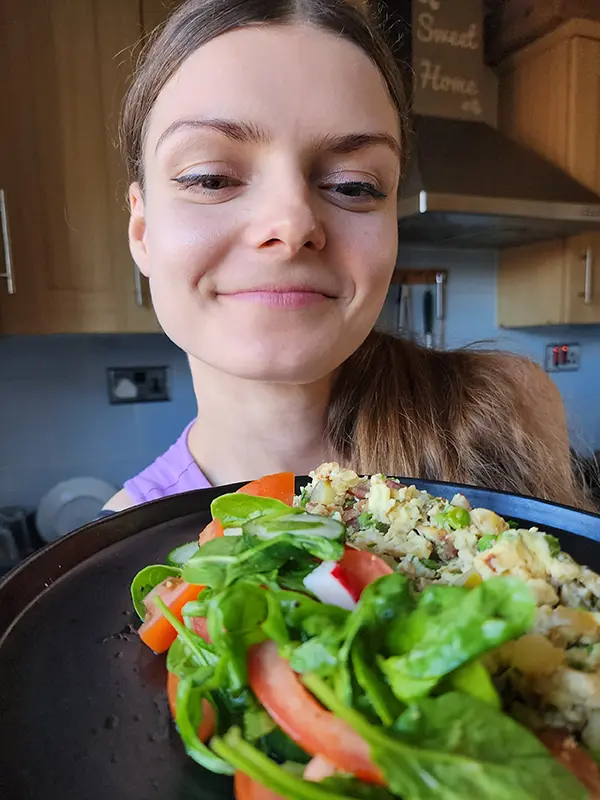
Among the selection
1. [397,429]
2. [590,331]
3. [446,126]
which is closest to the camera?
[397,429]

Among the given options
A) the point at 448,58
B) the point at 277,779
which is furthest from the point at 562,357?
the point at 277,779

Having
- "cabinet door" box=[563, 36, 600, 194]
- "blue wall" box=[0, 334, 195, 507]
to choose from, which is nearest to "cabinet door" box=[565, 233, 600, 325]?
"cabinet door" box=[563, 36, 600, 194]

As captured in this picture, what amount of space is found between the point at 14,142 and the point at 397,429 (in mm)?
1261

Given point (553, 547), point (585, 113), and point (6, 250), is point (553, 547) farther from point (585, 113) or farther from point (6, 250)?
point (585, 113)

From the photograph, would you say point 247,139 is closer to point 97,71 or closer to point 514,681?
point 514,681

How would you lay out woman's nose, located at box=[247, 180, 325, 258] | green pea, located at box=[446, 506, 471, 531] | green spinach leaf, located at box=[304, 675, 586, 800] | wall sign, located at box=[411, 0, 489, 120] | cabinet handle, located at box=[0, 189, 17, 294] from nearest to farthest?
green spinach leaf, located at box=[304, 675, 586, 800]
green pea, located at box=[446, 506, 471, 531]
woman's nose, located at box=[247, 180, 325, 258]
cabinet handle, located at box=[0, 189, 17, 294]
wall sign, located at box=[411, 0, 489, 120]

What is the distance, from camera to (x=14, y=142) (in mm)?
1483

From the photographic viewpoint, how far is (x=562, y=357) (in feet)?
8.90

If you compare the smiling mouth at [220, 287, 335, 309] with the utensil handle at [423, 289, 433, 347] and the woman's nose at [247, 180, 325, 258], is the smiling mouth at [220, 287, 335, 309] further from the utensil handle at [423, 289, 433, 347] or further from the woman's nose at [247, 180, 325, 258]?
the utensil handle at [423, 289, 433, 347]

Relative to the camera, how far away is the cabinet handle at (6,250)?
1.45 m

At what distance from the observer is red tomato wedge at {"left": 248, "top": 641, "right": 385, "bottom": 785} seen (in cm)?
31

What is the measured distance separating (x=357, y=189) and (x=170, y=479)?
548 mm

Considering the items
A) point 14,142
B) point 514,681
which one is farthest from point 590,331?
point 514,681

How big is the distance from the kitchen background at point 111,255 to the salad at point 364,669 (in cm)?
87
